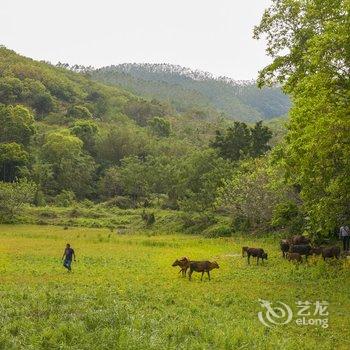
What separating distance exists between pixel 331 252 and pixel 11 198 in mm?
47078

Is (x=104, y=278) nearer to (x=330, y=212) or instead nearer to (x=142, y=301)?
(x=142, y=301)

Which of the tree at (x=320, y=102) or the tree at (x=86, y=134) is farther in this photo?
the tree at (x=86, y=134)

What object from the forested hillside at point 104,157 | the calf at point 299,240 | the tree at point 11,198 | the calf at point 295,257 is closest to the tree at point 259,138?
the forested hillside at point 104,157

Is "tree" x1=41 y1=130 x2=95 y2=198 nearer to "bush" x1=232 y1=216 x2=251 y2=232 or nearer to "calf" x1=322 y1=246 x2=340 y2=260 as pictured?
"bush" x1=232 y1=216 x2=251 y2=232

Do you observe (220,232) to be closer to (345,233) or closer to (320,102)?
(345,233)

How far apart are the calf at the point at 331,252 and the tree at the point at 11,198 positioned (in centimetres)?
4518

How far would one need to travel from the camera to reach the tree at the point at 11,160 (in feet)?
280

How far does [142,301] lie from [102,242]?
2720cm

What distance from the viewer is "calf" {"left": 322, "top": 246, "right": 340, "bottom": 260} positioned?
27.4 meters

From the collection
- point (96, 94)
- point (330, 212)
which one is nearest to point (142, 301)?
point (330, 212)

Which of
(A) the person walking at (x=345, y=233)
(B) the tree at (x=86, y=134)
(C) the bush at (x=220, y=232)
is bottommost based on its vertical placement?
(C) the bush at (x=220, y=232)

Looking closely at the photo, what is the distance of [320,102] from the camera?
20.4 m

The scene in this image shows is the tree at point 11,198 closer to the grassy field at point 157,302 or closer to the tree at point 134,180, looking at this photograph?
the tree at point 134,180

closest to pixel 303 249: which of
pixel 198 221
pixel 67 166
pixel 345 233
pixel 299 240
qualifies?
pixel 345 233
